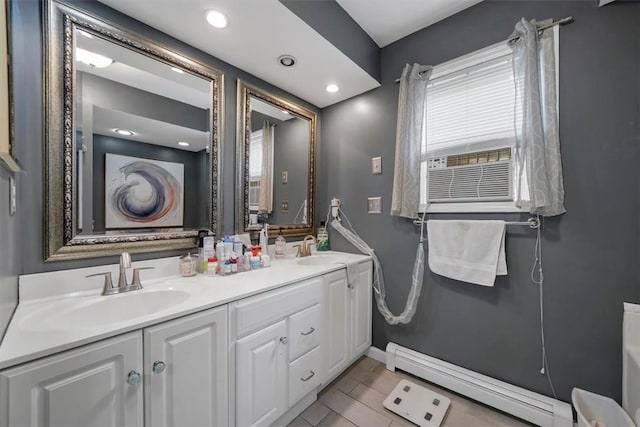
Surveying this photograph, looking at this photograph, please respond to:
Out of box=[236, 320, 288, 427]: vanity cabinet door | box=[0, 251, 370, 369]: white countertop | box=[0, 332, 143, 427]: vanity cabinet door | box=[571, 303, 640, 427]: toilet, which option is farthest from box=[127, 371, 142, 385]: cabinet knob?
box=[571, 303, 640, 427]: toilet

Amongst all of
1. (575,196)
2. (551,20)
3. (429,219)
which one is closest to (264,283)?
(429,219)

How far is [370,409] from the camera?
1.54 m

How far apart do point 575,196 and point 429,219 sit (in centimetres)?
76

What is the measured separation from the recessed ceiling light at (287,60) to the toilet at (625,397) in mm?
2303

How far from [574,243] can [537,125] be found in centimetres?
67

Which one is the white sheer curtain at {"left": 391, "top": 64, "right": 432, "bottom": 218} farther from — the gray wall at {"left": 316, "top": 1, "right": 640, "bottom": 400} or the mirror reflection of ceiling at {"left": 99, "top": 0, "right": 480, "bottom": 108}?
the mirror reflection of ceiling at {"left": 99, "top": 0, "right": 480, "bottom": 108}

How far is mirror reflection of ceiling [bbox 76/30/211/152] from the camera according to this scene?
49.0 inches

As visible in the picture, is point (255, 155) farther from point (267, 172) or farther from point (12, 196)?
point (12, 196)

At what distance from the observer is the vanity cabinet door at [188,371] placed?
89 centimetres

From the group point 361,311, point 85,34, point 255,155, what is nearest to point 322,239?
point 361,311

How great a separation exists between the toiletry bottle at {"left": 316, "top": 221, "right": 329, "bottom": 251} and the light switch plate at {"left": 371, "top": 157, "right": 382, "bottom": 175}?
0.71 meters

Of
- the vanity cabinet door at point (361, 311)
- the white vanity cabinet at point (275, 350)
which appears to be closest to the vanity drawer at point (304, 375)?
the white vanity cabinet at point (275, 350)

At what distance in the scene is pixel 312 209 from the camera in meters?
2.38

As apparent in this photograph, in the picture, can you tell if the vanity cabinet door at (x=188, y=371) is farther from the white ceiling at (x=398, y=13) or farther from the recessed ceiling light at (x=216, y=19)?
the white ceiling at (x=398, y=13)
